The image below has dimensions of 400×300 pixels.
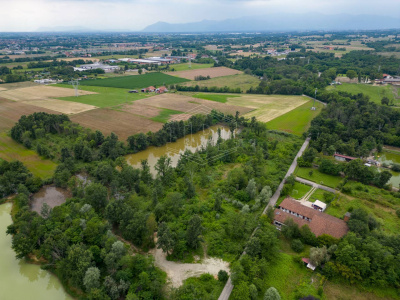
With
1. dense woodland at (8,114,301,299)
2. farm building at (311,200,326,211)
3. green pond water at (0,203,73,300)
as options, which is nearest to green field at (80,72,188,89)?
dense woodland at (8,114,301,299)

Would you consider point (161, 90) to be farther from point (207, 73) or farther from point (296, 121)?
point (296, 121)

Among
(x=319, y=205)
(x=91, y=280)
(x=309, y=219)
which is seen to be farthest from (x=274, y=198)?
(x=91, y=280)

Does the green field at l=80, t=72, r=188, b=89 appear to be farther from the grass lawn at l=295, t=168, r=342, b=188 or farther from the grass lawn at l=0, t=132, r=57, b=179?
the grass lawn at l=295, t=168, r=342, b=188

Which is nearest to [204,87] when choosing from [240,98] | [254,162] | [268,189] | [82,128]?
[240,98]

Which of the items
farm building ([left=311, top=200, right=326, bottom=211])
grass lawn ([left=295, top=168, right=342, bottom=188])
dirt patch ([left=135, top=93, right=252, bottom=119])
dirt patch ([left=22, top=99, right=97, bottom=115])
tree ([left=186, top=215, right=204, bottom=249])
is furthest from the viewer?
dirt patch ([left=135, top=93, right=252, bottom=119])

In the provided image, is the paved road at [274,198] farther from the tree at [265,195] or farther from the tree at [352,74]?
the tree at [352,74]

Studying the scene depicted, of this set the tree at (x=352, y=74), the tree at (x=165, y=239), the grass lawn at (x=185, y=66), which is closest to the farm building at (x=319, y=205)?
the tree at (x=165, y=239)
